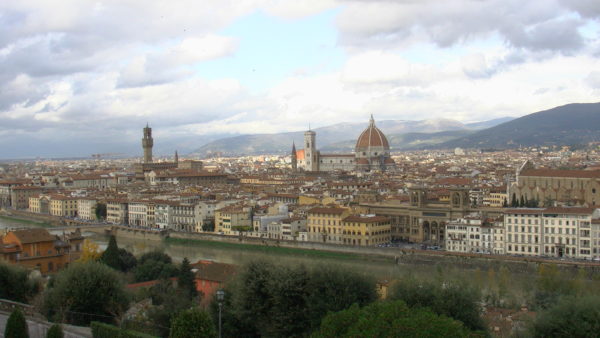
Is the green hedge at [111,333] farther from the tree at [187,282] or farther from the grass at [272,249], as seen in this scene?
the grass at [272,249]

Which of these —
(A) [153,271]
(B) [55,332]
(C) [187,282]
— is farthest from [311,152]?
(B) [55,332]

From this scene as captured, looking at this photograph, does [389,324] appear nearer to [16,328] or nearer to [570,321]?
[570,321]

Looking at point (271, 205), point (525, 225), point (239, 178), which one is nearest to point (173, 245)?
point (271, 205)

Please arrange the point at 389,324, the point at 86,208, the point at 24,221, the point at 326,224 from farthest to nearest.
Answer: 1. the point at 24,221
2. the point at 86,208
3. the point at 326,224
4. the point at 389,324

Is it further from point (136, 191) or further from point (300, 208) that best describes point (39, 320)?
point (136, 191)

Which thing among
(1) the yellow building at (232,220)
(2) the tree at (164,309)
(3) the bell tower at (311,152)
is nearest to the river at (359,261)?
(1) the yellow building at (232,220)

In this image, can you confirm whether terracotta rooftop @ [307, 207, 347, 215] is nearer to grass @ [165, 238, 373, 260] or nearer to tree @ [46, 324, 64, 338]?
grass @ [165, 238, 373, 260]
